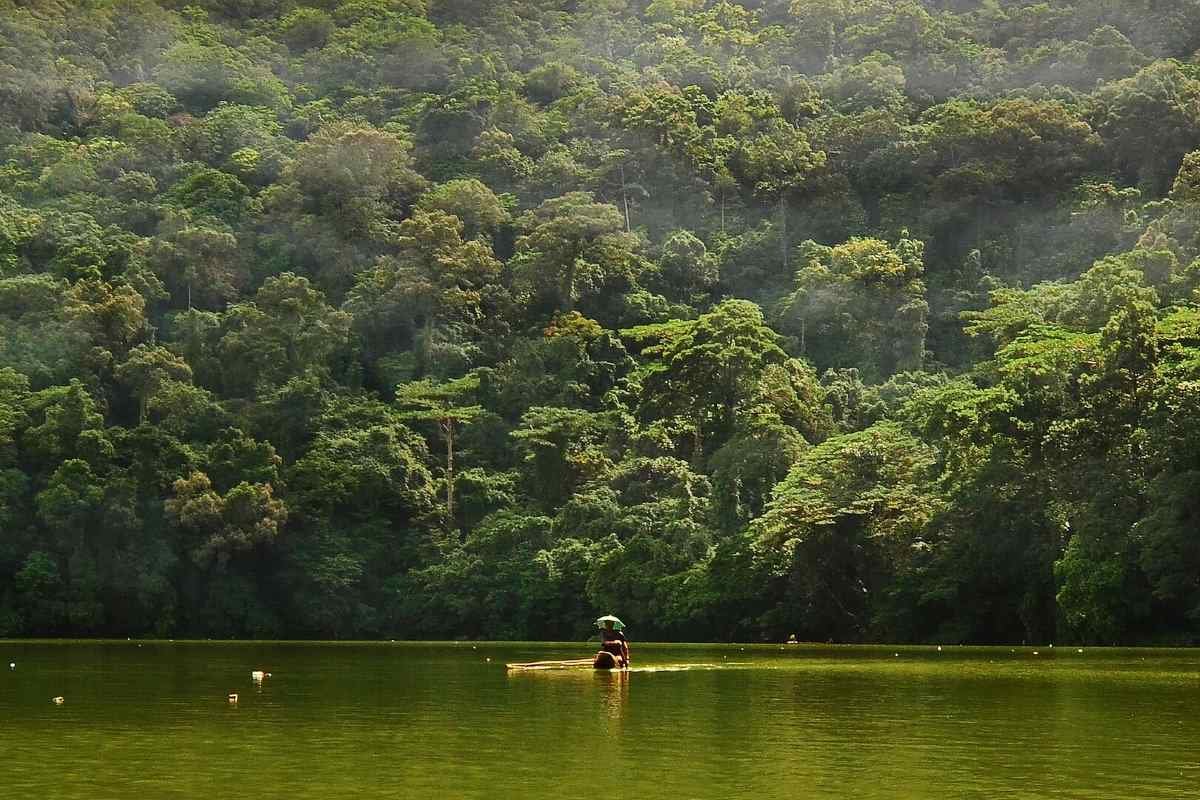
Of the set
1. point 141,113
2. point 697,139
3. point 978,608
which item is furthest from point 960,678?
point 141,113

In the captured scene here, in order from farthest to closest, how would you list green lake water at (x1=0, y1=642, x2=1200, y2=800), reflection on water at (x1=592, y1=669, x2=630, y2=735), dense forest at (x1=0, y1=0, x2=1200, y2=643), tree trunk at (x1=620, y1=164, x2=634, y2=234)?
tree trunk at (x1=620, y1=164, x2=634, y2=234) < dense forest at (x1=0, y1=0, x2=1200, y2=643) < reflection on water at (x1=592, y1=669, x2=630, y2=735) < green lake water at (x1=0, y1=642, x2=1200, y2=800)

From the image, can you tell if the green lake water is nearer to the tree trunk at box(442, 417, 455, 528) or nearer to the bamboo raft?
the bamboo raft

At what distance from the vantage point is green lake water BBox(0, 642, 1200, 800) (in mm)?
14594

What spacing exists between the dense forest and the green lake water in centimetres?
1395

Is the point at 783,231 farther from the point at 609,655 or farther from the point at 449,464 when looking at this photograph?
the point at 609,655

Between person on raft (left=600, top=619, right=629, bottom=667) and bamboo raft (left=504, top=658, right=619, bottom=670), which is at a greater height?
person on raft (left=600, top=619, right=629, bottom=667)

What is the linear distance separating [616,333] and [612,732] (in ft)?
176

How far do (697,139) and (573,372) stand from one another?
18702mm

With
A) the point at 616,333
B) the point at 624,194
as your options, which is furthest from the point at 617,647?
the point at 624,194

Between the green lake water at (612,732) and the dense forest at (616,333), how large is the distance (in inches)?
549

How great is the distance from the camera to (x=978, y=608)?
47.2 meters

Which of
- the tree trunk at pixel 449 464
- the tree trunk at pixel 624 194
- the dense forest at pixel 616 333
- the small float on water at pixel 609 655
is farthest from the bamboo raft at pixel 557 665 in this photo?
the tree trunk at pixel 624 194

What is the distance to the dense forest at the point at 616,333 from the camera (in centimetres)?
4769

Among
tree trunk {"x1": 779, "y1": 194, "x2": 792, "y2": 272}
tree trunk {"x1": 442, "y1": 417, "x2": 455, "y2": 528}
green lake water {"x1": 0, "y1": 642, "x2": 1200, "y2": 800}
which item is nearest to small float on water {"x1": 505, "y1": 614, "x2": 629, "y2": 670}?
green lake water {"x1": 0, "y1": 642, "x2": 1200, "y2": 800}
